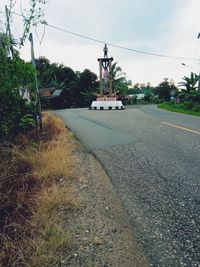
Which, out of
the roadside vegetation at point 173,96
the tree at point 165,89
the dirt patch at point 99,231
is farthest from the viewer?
the tree at point 165,89

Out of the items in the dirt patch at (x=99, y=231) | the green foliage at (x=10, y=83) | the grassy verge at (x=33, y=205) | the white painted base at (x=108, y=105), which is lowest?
the dirt patch at (x=99, y=231)

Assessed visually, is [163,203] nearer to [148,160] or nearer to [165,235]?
[165,235]

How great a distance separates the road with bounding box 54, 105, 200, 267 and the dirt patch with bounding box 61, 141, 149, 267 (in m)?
0.13

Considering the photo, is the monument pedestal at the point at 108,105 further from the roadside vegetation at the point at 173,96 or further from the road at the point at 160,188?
the road at the point at 160,188

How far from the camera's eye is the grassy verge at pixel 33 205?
8.30 ft

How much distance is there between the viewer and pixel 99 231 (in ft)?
9.73

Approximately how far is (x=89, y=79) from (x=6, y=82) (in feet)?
136

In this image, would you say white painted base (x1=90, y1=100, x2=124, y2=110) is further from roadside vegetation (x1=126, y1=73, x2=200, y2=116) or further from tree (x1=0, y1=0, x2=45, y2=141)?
tree (x1=0, y1=0, x2=45, y2=141)

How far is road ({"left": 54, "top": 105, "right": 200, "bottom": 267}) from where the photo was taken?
268cm

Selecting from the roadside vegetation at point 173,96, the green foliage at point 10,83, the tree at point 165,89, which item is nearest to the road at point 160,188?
the green foliage at point 10,83

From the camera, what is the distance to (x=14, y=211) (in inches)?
136

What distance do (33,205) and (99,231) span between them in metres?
1.03

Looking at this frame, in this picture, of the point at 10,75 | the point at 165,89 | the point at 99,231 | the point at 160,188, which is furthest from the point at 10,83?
the point at 165,89

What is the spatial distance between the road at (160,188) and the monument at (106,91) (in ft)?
56.1
